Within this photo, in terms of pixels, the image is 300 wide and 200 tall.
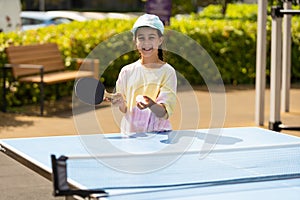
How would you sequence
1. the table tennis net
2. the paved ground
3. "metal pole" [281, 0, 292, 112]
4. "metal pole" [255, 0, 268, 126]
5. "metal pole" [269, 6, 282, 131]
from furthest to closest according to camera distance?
"metal pole" [281, 0, 292, 112], "metal pole" [255, 0, 268, 126], "metal pole" [269, 6, 282, 131], the paved ground, the table tennis net

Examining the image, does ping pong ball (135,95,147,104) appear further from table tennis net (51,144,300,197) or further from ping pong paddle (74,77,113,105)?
table tennis net (51,144,300,197)

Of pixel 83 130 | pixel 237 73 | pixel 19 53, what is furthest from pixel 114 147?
pixel 237 73

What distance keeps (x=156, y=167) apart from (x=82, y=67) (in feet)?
25.9

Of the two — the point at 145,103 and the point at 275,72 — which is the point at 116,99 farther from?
the point at 275,72

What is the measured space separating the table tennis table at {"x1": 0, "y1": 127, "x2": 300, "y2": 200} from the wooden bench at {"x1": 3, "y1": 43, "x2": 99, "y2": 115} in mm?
5734

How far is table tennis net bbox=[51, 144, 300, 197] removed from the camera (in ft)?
12.0

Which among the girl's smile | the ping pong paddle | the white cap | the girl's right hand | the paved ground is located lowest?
the paved ground

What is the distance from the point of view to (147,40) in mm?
4785

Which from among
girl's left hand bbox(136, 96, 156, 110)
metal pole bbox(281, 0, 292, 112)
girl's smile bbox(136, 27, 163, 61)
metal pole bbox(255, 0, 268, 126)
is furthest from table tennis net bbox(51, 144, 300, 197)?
metal pole bbox(281, 0, 292, 112)

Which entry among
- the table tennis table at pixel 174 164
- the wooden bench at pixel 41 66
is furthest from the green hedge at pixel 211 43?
the table tennis table at pixel 174 164

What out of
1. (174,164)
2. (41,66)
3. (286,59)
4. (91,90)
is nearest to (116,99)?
(91,90)

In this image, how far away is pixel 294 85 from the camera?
14297 mm

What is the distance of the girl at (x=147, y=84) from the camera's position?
4742mm

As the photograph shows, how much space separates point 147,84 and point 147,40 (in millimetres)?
298
